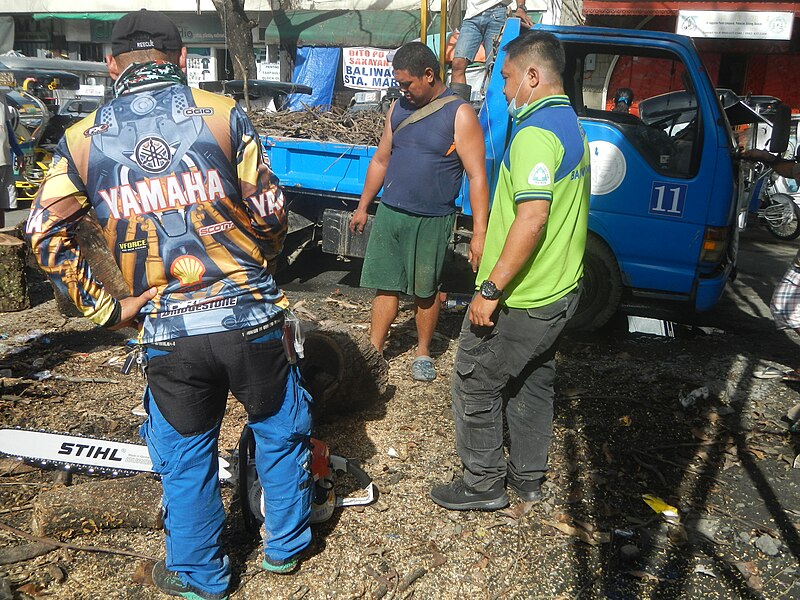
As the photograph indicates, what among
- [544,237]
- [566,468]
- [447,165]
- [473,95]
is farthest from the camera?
[473,95]

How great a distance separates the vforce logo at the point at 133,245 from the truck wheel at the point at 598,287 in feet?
13.4

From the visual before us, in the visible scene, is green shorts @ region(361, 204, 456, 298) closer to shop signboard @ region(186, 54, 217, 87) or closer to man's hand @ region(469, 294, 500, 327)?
man's hand @ region(469, 294, 500, 327)

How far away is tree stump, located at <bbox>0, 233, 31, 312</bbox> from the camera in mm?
5922

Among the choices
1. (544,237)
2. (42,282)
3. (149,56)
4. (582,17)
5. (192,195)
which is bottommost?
(42,282)

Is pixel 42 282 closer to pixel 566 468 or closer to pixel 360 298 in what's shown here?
pixel 360 298

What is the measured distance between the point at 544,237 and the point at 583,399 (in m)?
2.04

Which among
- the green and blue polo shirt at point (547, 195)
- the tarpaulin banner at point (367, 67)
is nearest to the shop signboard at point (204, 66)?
the tarpaulin banner at point (367, 67)

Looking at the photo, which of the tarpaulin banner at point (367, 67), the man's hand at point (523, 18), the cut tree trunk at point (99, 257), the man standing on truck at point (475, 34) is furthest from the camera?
the tarpaulin banner at point (367, 67)

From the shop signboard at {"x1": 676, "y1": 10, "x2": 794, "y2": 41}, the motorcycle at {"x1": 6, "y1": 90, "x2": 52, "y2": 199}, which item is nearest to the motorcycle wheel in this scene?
the shop signboard at {"x1": 676, "y1": 10, "x2": 794, "y2": 41}

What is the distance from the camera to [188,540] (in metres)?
2.55

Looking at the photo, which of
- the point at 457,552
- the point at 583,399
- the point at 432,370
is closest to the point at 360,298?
the point at 432,370

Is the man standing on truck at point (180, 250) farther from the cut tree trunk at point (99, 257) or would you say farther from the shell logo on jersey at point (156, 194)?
the cut tree trunk at point (99, 257)

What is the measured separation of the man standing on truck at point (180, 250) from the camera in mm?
2260

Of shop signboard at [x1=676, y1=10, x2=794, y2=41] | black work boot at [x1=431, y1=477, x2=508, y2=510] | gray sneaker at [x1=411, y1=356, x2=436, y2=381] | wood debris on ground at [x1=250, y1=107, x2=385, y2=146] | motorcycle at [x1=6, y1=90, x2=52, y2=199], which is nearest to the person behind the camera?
black work boot at [x1=431, y1=477, x2=508, y2=510]
